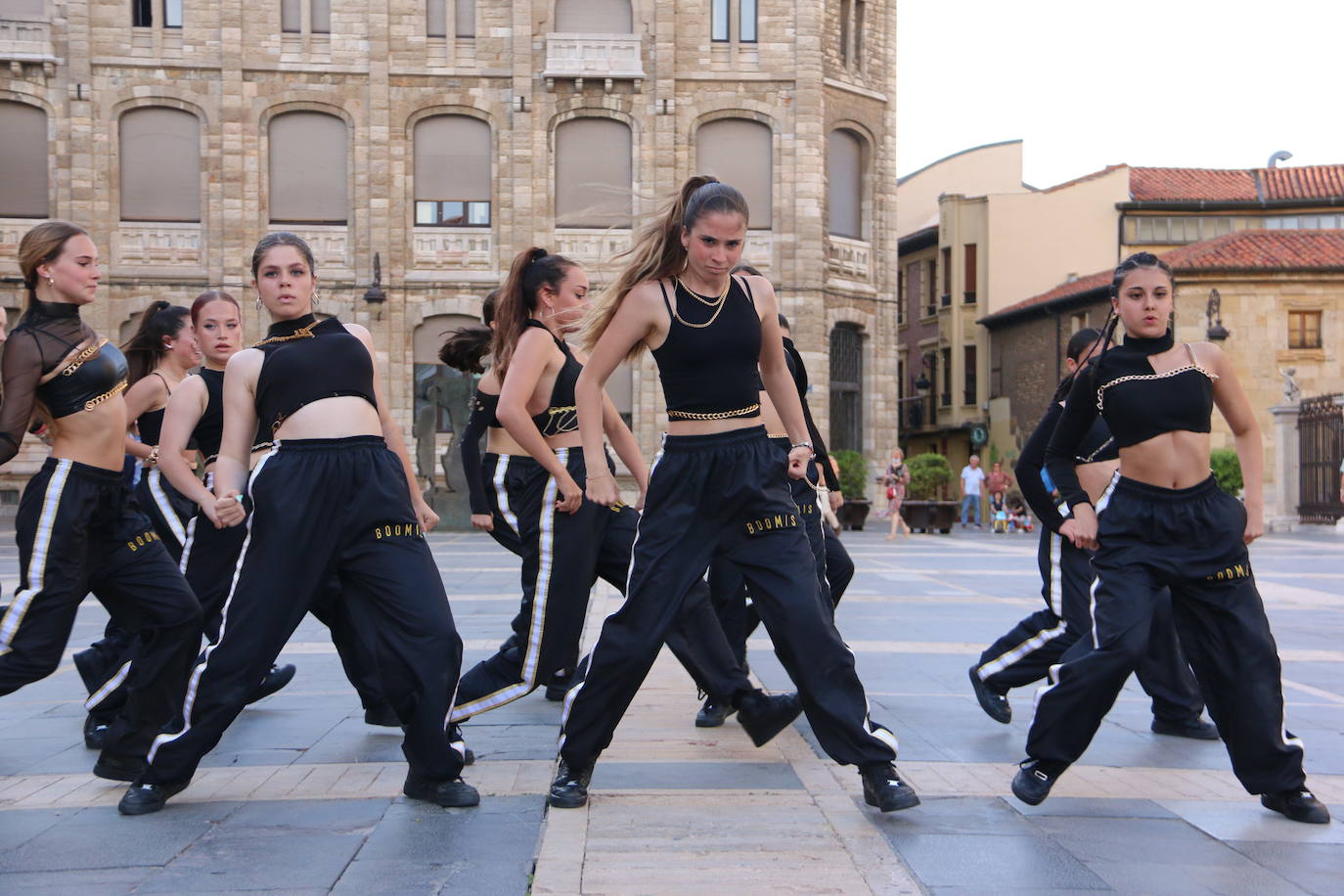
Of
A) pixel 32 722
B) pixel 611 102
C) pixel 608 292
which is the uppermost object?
pixel 611 102

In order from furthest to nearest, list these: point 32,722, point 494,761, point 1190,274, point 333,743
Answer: point 1190,274
point 32,722
point 333,743
point 494,761

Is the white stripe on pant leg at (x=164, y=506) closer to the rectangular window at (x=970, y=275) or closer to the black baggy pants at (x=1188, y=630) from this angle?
the black baggy pants at (x=1188, y=630)

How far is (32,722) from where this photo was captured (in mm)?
6824

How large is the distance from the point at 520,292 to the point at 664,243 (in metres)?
1.36

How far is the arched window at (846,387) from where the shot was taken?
117 feet

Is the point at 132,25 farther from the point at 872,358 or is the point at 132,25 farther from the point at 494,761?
the point at 494,761

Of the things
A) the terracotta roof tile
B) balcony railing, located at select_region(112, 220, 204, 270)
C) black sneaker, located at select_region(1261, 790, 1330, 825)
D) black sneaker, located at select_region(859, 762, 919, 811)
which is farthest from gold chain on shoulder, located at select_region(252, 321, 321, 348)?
the terracotta roof tile

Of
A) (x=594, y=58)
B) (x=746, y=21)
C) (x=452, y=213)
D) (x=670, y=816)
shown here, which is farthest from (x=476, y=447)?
(x=746, y=21)

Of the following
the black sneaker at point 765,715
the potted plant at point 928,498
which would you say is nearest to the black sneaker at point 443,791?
the black sneaker at point 765,715

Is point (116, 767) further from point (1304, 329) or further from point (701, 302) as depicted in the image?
point (1304, 329)

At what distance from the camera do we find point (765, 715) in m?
5.54

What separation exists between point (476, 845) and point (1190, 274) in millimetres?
39257

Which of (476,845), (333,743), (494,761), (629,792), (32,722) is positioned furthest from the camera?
(32,722)

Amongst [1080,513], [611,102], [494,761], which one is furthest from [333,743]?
[611,102]
